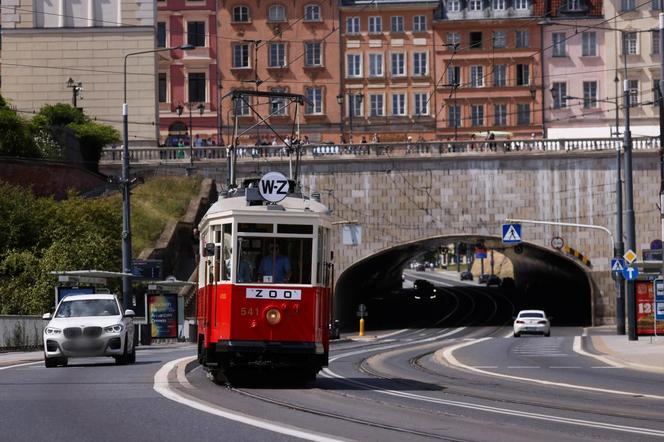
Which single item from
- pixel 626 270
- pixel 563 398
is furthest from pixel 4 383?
pixel 626 270

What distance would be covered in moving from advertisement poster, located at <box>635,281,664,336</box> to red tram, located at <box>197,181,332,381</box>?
84.0 feet

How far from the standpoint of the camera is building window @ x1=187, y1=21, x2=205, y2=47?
304 feet

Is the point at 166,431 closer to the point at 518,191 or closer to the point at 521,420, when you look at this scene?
the point at 521,420

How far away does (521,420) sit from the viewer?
1591 cm

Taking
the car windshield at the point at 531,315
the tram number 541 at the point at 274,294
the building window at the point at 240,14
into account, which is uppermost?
the building window at the point at 240,14

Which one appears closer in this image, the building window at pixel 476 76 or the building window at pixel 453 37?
the building window at pixel 476 76

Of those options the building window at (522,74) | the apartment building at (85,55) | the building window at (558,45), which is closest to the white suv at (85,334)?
the apartment building at (85,55)

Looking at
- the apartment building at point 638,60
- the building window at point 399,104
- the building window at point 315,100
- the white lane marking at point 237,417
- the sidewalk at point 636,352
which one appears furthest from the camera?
the building window at point 399,104

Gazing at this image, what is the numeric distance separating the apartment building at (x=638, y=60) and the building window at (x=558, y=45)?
9.27 feet

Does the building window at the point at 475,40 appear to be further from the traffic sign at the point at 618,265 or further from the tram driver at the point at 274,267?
the tram driver at the point at 274,267

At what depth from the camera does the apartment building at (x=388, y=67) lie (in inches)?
3622

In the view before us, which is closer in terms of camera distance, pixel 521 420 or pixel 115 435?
pixel 115 435

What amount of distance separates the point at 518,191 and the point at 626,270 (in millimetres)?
27385

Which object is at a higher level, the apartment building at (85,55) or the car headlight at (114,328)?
the apartment building at (85,55)
